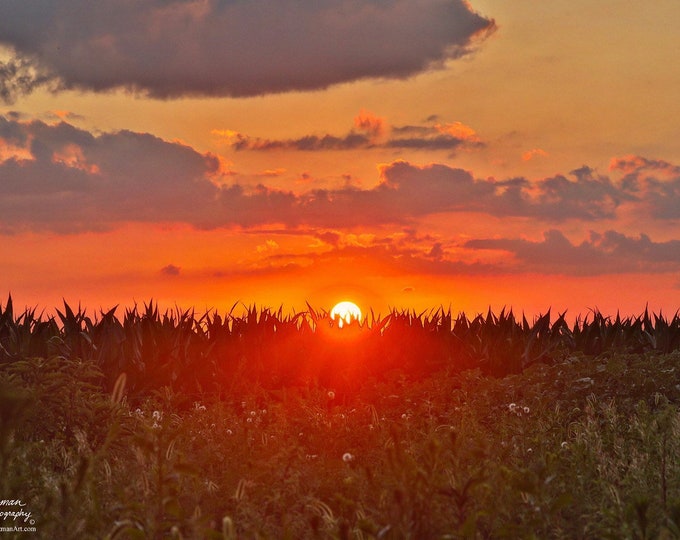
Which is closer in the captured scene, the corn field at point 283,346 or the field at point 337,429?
the field at point 337,429

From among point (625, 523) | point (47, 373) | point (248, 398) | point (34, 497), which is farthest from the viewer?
point (248, 398)

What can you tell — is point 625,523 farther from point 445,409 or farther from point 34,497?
point 445,409

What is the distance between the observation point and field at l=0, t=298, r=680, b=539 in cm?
536

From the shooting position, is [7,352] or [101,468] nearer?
[101,468]

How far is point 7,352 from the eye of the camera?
1238cm

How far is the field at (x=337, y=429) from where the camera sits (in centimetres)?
536

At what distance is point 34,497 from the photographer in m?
6.60

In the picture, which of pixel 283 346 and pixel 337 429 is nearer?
pixel 337 429

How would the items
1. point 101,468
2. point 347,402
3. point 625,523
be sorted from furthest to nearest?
point 347,402 → point 101,468 → point 625,523

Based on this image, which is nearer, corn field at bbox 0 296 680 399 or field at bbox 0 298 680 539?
field at bbox 0 298 680 539

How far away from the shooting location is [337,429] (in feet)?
29.5

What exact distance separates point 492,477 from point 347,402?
581 cm

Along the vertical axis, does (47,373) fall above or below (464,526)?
above

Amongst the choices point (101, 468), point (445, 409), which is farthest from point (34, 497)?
point (445, 409)
